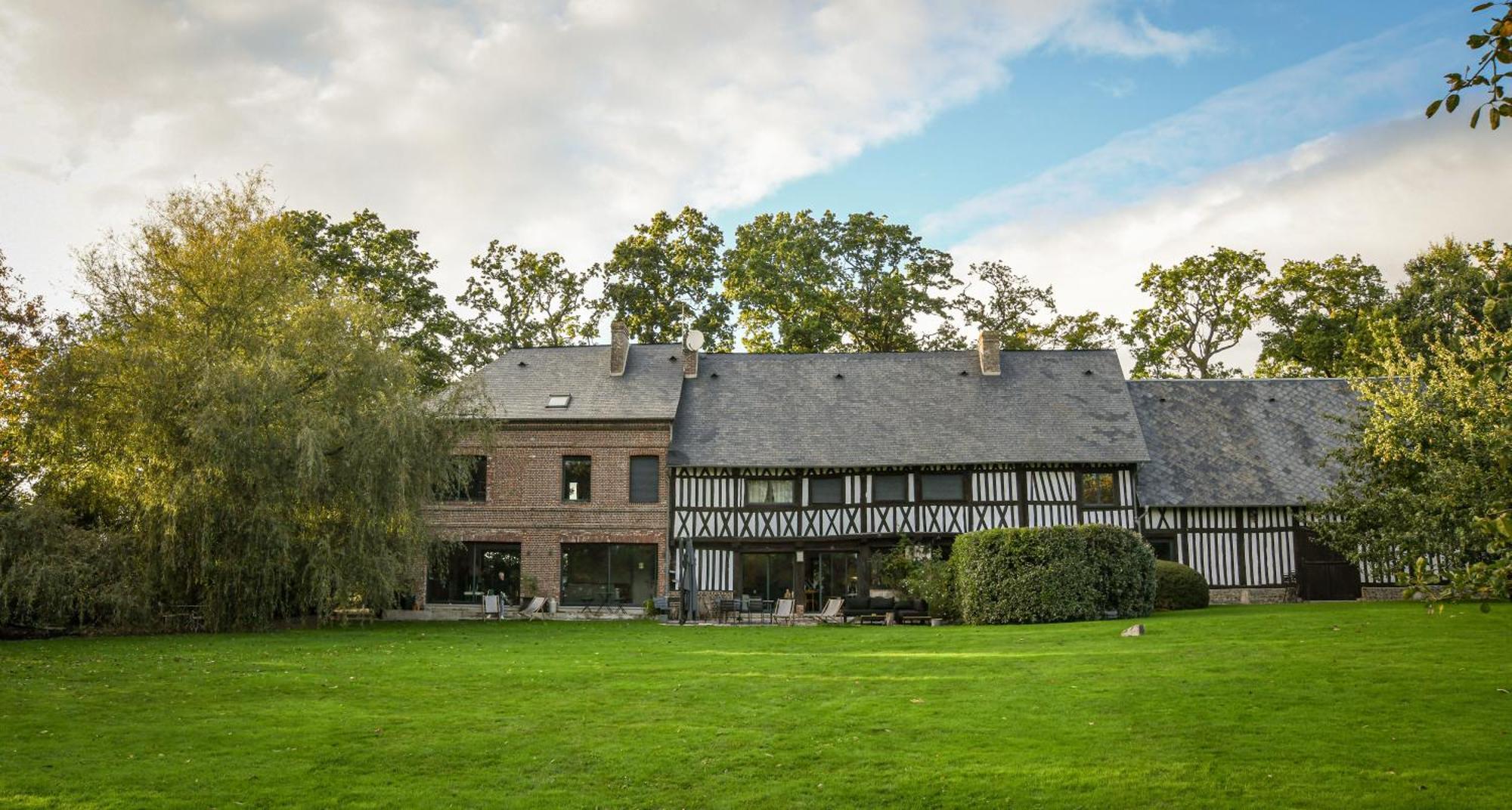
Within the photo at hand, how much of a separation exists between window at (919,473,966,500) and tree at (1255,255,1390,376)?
14.3 m

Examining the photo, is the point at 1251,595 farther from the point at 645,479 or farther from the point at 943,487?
the point at 645,479

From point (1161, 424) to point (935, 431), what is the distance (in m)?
5.72

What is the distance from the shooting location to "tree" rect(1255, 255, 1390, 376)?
33719 mm

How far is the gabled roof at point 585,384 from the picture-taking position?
85.5 ft

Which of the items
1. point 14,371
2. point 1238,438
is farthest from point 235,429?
point 1238,438

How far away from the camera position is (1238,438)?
26.7m

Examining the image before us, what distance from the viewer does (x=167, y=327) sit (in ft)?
64.1

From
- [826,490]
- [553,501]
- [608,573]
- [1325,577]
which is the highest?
[826,490]

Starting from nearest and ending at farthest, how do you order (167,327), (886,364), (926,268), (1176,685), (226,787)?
1. (226,787)
2. (1176,685)
3. (167,327)
4. (886,364)
5. (926,268)

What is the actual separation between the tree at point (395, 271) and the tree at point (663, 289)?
204 inches

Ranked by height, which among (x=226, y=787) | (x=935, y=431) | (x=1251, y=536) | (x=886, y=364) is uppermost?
(x=886, y=364)

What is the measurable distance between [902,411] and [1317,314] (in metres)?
15.8

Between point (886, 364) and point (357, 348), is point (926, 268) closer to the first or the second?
point (886, 364)

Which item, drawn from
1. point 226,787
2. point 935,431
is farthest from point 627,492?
point 226,787
